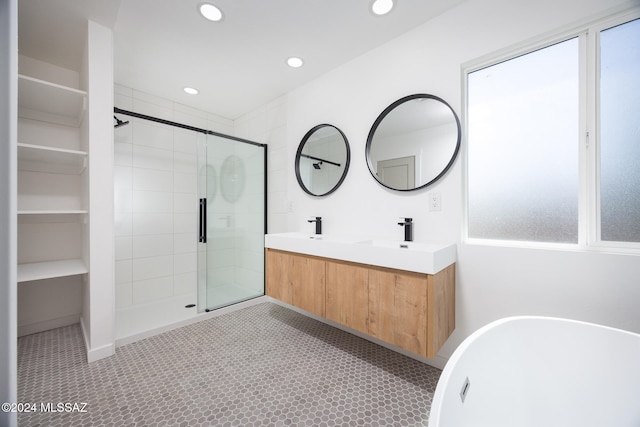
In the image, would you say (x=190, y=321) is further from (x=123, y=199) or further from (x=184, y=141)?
(x=184, y=141)

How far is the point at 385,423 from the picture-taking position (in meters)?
1.30

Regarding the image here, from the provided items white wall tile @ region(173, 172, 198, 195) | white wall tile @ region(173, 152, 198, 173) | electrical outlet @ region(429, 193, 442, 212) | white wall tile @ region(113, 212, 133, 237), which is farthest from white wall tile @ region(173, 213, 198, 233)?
electrical outlet @ region(429, 193, 442, 212)

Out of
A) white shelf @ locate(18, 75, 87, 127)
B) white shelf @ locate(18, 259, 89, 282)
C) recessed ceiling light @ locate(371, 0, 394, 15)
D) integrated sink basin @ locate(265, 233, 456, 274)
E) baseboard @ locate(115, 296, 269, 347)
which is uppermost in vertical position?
recessed ceiling light @ locate(371, 0, 394, 15)

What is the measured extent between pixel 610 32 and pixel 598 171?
0.71 m

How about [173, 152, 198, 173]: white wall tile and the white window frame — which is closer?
the white window frame

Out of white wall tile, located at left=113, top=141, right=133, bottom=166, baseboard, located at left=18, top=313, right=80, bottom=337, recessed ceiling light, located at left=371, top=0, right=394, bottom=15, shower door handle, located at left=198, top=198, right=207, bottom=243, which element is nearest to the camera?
recessed ceiling light, located at left=371, top=0, right=394, bottom=15

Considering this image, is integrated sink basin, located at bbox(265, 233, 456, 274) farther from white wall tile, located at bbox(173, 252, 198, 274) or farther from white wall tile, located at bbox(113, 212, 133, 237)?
white wall tile, located at bbox(113, 212, 133, 237)

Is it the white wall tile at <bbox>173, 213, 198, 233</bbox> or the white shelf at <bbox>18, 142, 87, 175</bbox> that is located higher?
the white shelf at <bbox>18, 142, 87, 175</bbox>

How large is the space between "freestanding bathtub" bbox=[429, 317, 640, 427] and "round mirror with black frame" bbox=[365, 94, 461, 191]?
1.05 meters

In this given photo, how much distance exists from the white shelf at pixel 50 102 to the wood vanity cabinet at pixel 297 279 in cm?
187

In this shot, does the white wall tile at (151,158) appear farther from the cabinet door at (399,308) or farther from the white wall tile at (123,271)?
the cabinet door at (399,308)

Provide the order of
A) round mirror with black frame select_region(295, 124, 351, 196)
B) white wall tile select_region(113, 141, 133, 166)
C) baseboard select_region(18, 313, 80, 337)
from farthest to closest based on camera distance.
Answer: white wall tile select_region(113, 141, 133, 166), round mirror with black frame select_region(295, 124, 351, 196), baseboard select_region(18, 313, 80, 337)

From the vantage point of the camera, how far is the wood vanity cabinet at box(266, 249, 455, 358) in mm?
1440

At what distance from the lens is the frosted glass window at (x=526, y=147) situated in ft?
4.66
